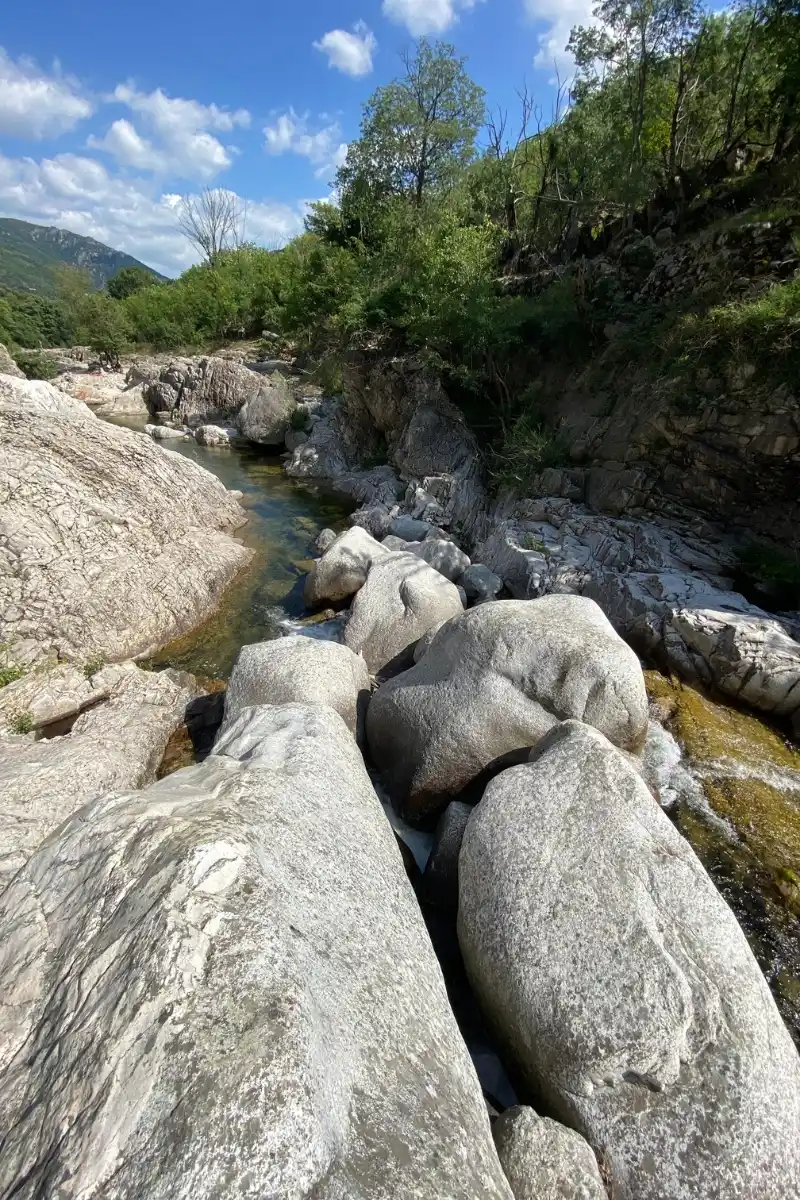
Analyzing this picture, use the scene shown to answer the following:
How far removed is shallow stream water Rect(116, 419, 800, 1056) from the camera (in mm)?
5148

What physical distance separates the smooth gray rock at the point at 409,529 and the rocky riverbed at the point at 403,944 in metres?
7.58

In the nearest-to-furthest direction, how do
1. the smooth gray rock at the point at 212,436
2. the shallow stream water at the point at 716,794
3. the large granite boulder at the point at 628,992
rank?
the large granite boulder at the point at 628,992
the shallow stream water at the point at 716,794
the smooth gray rock at the point at 212,436

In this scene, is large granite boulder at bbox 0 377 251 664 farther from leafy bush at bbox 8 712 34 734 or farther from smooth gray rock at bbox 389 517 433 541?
smooth gray rock at bbox 389 517 433 541

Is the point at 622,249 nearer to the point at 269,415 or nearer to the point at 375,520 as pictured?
the point at 375,520

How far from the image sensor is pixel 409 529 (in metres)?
15.1

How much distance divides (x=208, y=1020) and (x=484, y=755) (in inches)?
165

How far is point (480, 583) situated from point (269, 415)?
1887cm

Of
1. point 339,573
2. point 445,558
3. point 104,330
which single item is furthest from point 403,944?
point 104,330

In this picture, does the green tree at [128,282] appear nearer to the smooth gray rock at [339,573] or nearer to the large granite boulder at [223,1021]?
the smooth gray rock at [339,573]

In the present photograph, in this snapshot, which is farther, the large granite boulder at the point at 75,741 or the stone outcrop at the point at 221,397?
the stone outcrop at the point at 221,397

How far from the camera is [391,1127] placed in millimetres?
2779

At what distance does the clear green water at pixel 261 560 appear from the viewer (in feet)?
32.7

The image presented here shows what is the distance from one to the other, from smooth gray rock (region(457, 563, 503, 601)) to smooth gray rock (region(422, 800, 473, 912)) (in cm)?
580

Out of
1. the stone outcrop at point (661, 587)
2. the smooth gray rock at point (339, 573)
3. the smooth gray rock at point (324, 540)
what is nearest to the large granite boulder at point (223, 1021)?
the stone outcrop at point (661, 587)
